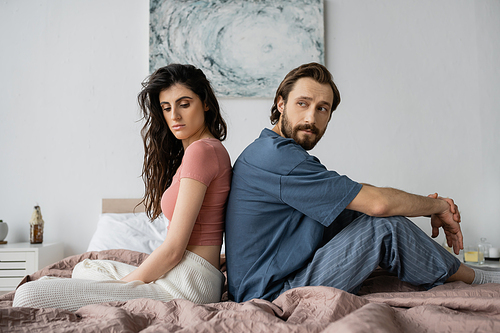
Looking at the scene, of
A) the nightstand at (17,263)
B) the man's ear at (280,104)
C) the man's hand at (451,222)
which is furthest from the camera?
the nightstand at (17,263)

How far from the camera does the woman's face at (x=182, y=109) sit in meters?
1.42

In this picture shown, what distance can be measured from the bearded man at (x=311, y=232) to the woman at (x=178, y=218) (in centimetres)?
8

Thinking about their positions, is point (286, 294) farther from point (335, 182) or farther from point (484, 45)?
point (484, 45)

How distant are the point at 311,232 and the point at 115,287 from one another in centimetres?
61

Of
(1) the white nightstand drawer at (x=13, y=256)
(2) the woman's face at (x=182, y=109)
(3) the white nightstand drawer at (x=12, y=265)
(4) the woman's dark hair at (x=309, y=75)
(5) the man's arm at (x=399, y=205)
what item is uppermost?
(4) the woman's dark hair at (x=309, y=75)

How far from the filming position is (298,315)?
0.88 m

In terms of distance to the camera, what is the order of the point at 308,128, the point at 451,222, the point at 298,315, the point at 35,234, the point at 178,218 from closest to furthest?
the point at 298,315 < the point at 178,218 < the point at 451,222 < the point at 308,128 < the point at 35,234

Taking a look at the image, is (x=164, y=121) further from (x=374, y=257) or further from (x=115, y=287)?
(x=374, y=257)

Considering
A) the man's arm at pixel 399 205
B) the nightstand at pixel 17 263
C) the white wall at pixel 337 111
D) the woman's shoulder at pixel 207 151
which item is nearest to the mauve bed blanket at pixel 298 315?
the man's arm at pixel 399 205

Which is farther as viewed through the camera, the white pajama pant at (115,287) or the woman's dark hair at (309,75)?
the woman's dark hair at (309,75)

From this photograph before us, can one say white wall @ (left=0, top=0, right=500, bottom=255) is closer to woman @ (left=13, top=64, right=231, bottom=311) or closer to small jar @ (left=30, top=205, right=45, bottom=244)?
small jar @ (left=30, top=205, right=45, bottom=244)

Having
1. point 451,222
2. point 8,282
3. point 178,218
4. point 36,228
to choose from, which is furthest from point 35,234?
point 451,222

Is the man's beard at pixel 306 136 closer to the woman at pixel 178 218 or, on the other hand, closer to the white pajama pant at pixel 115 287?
the woman at pixel 178 218

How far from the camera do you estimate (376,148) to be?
2.89 m
